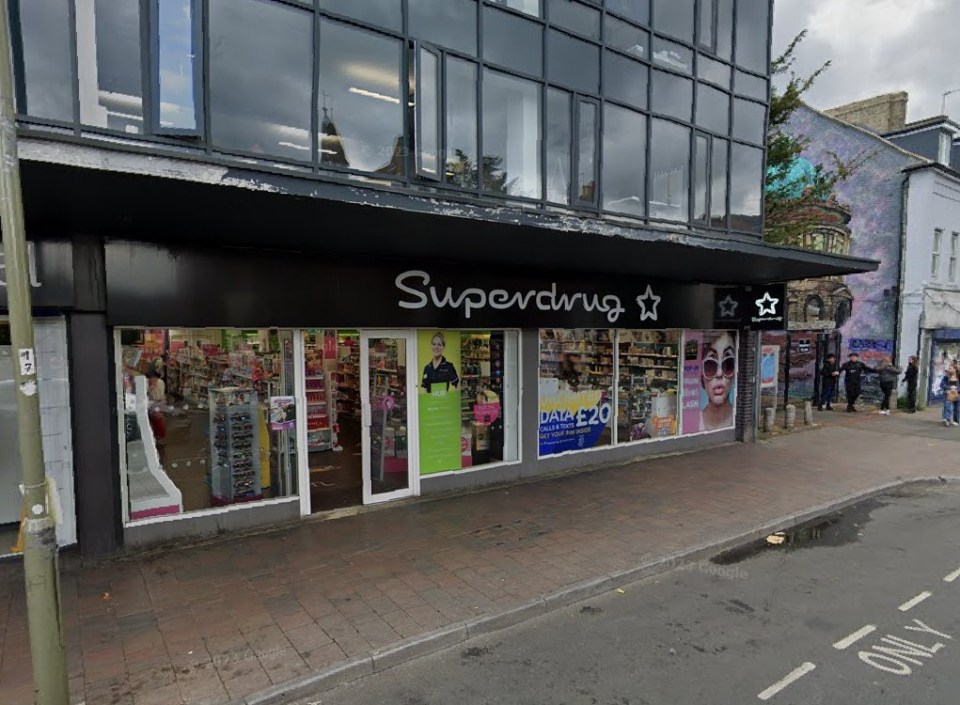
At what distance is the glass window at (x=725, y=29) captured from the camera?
1004cm

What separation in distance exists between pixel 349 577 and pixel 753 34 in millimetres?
11639

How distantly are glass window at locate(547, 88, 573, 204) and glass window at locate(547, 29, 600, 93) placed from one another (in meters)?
0.24

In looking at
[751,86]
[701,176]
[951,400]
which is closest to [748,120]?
[751,86]

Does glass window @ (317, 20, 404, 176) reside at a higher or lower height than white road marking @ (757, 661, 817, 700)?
higher

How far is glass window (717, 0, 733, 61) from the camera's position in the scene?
32.9ft

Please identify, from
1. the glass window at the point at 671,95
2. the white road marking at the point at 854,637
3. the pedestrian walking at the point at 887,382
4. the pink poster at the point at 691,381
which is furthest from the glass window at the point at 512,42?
the pedestrian walking at the point at 887,382

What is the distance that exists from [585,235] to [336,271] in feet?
9.64

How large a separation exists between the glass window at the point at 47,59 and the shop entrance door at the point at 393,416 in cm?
396

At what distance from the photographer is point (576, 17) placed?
8.20m

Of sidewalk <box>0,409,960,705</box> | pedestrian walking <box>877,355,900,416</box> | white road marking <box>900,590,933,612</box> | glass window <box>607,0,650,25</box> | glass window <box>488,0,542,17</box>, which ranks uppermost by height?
glass window <box>607,0,650,25</box>

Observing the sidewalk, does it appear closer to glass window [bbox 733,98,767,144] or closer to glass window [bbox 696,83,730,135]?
glass window [bbox 696,83,730,135]

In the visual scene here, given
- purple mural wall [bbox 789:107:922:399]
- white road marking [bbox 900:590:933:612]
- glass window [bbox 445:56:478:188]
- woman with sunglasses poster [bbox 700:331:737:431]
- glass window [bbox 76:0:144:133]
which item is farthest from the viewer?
purple mural wall [bbox 789:107:922:399]

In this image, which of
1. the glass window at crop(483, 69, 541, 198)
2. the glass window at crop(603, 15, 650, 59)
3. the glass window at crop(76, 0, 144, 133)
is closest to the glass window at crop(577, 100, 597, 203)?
the glass window at crop(483, 69, 541, 198)

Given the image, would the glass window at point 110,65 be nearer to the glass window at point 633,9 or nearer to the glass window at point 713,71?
the glass window at point 633,9
